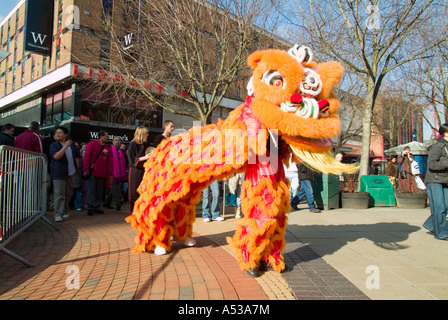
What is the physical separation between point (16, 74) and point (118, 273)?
31607mm

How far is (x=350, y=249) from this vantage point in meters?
4.22

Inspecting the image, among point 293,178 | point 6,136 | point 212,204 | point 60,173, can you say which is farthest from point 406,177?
point 6,136

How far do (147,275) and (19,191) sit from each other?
2.62 m

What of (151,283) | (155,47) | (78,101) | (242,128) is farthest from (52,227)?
(78,101)

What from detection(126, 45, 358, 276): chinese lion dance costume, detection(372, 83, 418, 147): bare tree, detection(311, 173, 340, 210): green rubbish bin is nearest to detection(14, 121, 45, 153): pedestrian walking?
detection(126, 45, 358, 276): chinese lion dance costume

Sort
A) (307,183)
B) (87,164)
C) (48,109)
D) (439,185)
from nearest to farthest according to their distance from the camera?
(439,185) → (87,164) → (307,183) → (48,109)

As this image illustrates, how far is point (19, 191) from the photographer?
4402 millimetres

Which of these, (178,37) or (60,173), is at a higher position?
(178,37)

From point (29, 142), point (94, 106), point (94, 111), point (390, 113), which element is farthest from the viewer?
point (390, 113)

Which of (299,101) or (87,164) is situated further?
(87,164)

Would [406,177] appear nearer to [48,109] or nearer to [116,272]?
[116,272]

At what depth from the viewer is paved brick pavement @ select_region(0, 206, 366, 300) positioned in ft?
8.83

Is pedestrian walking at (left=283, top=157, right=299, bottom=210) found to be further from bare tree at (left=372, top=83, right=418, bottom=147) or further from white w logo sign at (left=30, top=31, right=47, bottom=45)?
white w logo sign at (left=30, top=31, right=47, bottom=45)

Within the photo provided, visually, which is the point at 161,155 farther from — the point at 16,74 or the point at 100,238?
the point at 16,74
